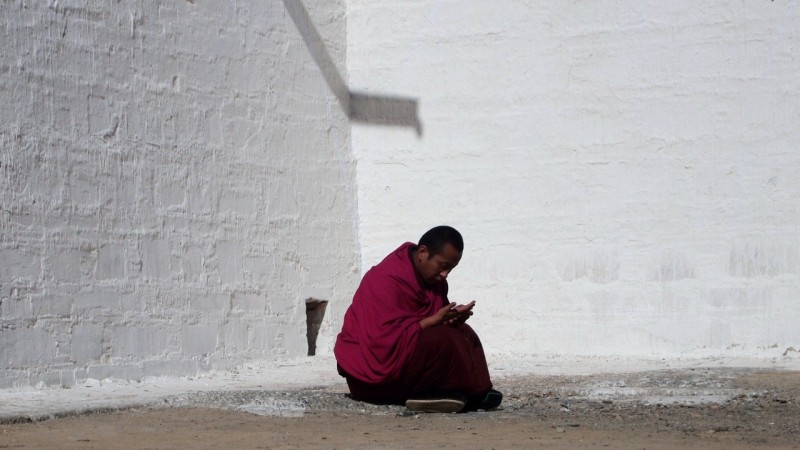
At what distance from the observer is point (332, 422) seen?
18.8 ft

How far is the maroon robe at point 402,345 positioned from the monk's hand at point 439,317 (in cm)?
3

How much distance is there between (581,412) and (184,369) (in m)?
3.37

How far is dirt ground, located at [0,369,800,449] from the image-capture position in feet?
16.3

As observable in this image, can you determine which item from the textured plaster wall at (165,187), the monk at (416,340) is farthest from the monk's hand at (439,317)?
the textured plaster wall at (165,187)

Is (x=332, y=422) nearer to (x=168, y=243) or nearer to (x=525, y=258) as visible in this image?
(x=168, y=243)

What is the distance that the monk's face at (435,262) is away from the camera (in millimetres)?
6254

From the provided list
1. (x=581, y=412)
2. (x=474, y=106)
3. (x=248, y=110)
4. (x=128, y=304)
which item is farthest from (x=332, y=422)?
(x=474, y=106)

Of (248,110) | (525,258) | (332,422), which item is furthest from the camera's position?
(525,258)

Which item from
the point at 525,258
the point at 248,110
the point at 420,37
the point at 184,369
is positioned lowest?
the point at 184,369

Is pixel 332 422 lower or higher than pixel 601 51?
lower

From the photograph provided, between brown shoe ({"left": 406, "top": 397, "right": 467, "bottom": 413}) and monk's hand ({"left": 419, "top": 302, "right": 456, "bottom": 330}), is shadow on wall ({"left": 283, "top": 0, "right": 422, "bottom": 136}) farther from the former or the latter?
brown shoe ({"left": 406, "top": 397, "right": 467, "bottom": 413})

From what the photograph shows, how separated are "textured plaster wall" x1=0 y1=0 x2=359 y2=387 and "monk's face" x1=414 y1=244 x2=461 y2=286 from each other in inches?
95.6

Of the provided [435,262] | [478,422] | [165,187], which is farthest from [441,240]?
[165,187]

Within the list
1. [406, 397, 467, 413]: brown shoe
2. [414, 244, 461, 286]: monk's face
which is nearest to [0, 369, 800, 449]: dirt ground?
[406, 397, 467, 413]: brown shoe
